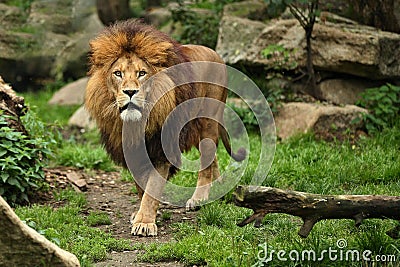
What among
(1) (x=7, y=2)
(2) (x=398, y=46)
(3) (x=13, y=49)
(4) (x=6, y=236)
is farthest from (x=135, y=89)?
(1) (x=7, y=2)

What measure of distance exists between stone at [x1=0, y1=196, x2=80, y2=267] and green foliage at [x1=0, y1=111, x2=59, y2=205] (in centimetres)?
229

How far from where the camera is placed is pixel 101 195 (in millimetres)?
6965

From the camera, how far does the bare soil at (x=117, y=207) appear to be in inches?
194

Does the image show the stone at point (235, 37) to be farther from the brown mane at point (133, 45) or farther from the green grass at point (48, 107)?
the brown mane at point (133, 45)

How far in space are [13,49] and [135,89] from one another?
335 inches

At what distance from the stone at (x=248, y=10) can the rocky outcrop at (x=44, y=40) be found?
3639 mm

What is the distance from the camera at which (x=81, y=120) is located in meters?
10.3

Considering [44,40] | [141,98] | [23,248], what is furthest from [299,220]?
[44,40]

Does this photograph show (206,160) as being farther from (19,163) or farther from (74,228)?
(19,163)

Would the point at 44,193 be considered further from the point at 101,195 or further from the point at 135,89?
→ the point at 135,89

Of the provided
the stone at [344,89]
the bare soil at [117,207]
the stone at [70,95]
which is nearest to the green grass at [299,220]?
the bare soil at [117,207]

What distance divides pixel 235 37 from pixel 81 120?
2.71m

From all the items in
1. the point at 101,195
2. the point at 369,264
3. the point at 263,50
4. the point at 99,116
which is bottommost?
the point at 101,195

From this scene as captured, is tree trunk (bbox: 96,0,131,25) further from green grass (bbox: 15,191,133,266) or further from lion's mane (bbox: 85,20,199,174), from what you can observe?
lion's mane (bbox: 85,20,199,174)
